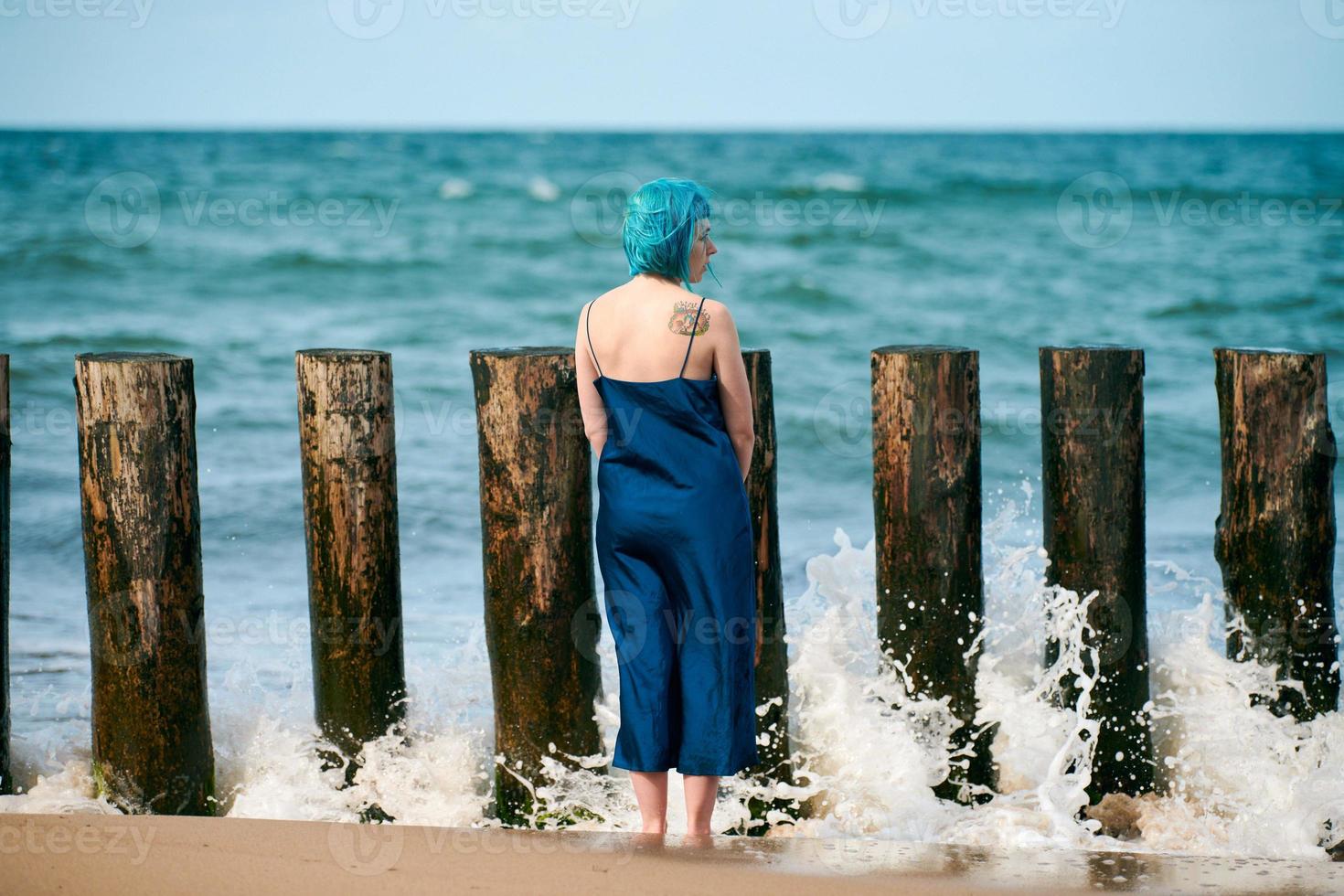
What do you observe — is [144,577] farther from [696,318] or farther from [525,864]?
[696,318]

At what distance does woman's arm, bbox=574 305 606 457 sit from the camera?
3326mm

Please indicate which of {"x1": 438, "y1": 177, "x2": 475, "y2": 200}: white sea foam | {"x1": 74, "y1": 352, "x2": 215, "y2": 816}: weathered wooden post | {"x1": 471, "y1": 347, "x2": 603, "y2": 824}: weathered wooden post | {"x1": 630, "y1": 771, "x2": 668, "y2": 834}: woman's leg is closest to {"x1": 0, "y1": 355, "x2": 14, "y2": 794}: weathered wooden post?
{"x1": 74, "y1": 352, "x2": 215, "y2": 816}: weathered wooden post

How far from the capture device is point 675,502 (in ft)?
10.6

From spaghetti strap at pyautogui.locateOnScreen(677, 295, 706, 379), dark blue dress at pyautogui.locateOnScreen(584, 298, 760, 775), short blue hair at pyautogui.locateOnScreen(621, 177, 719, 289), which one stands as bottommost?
dark blue dress at pyautogui.locateOnScreen(584, 298, 760, 775)

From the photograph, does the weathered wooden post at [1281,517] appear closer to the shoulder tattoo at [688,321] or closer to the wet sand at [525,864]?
the wet sand at [525,864]

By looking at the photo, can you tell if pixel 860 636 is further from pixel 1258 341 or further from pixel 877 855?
pixel 1258 341

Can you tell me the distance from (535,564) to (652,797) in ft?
2.40

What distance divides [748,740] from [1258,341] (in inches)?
432

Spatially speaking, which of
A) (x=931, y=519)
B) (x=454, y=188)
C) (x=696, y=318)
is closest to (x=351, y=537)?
(x=696, y=318)

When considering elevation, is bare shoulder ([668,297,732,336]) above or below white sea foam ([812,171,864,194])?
below

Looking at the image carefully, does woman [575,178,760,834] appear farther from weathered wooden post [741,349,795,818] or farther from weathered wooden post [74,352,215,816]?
weathered wooden post [74,352,215,816]

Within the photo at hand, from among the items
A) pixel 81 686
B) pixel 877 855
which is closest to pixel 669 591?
pixel 877 855

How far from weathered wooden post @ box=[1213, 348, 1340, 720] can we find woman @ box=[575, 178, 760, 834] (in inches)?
63.2

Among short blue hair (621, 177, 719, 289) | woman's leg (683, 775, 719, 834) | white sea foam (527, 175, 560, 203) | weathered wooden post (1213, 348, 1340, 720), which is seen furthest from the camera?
white sea foam (527, 175, 560, 203)
